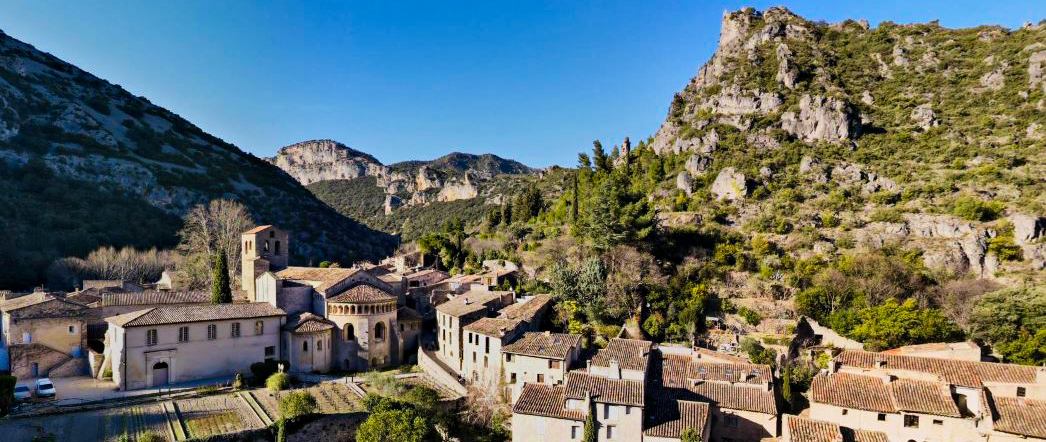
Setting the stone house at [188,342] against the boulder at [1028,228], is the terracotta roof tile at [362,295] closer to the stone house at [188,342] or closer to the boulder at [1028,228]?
the stone house at [188,342]

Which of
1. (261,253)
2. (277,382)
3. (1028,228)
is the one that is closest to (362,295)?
(277,382)

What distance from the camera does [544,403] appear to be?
26.6 meters

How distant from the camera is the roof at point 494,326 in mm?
33031

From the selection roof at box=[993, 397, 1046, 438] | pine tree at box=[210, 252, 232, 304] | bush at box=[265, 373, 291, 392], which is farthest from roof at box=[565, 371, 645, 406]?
pine tree at box=[210, 252, 232, 304]

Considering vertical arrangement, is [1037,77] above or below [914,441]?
above

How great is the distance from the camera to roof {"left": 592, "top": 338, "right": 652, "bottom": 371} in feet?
90.2

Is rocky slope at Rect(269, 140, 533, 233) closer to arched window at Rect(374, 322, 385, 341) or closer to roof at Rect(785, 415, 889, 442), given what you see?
arched window at Rect(374, 322, 385, 341)

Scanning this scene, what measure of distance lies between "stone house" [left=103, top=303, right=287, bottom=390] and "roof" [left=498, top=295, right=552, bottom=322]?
1642 centimetres

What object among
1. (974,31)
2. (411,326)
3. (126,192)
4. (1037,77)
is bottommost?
(411,326)

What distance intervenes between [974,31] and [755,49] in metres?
27.4

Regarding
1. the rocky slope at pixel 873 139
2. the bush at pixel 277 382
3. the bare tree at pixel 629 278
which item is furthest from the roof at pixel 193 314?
the rocky slope at pixel 873 139

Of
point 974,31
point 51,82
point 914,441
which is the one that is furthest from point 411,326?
point 51,82

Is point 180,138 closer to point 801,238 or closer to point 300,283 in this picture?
point 300,283

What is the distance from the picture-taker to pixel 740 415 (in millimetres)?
27250
